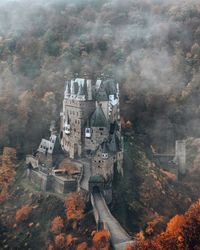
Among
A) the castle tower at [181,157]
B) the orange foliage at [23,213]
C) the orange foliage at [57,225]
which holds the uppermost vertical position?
the castle tower at [181,157]

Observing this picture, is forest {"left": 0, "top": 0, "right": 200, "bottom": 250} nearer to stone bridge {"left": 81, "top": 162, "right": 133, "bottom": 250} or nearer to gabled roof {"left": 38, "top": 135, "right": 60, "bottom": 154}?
stone bridge {"left": 81, "top": 162, "right": 133, "bottom": 250}

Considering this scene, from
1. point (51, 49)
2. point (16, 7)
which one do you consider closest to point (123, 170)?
point (51, 49)

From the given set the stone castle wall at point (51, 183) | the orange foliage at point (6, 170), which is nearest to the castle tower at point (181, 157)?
the stone castle wall at point (51, 183)

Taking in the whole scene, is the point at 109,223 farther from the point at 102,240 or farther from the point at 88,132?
the point at 88,132

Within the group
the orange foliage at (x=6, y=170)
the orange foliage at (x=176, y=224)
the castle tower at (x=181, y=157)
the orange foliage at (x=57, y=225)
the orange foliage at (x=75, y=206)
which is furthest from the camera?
the castle tower at (x=181, y=157)

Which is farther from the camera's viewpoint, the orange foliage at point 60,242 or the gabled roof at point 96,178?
the gabled roof at point 96,178

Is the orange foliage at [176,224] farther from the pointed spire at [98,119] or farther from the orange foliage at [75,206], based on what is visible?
the pointed spire at [98,119]

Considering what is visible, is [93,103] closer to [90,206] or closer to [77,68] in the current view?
[90,206]
